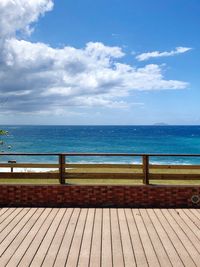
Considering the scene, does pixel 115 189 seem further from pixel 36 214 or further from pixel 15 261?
pixel 15 261

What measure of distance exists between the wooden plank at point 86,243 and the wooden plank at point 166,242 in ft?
4.46

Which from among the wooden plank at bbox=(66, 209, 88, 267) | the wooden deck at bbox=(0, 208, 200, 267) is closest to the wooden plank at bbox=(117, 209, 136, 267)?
the wooden deck at bbox=(0, 208, 200, 267)

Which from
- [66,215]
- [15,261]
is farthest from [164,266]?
[66,215]

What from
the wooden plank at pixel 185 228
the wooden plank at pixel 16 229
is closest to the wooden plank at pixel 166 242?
the wooden plank at pixel 185 228

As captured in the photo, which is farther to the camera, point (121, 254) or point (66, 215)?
point (66, 215)

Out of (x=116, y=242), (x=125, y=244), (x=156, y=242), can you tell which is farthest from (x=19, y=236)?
(x=156, y=242)

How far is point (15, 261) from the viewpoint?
5.14 metres

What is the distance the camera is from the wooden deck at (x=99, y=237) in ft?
17.3

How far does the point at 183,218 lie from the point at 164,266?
2.83 meters

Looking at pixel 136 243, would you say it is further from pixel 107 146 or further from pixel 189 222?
pixel 107 146

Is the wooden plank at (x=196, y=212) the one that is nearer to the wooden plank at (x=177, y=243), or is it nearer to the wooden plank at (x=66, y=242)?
the wooden plank at (x=177, y=243)

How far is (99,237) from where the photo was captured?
6301 mm

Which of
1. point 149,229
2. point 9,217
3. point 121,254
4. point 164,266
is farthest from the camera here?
point 9,217

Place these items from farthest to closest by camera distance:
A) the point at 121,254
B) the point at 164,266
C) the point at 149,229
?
the point at 149,229 < the point at 121,254 < the point at 164,266
